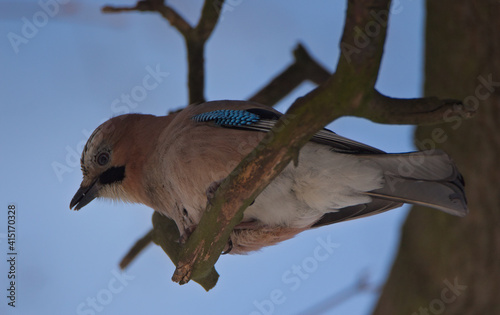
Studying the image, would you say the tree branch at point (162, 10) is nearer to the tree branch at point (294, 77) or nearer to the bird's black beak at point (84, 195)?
the tree branch at point (294, 77)

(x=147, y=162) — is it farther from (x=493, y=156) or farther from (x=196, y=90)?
(x=493, y=156)

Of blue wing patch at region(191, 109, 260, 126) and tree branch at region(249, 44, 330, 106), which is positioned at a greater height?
blue wing patch at region(191, 109, 260, 126)

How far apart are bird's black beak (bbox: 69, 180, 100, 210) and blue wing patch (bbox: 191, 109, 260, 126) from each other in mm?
895

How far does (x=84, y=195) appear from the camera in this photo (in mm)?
4172

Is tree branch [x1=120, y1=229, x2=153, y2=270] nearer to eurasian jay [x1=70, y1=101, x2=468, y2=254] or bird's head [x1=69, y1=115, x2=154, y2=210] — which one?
bird's head [x1=69, y1=115, x2=154, y2=210]

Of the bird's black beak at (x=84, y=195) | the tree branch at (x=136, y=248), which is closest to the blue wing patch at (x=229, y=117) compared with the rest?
the bird's black beak at (x=84, y=195)

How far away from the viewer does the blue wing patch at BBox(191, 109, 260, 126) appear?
3740 millimetres

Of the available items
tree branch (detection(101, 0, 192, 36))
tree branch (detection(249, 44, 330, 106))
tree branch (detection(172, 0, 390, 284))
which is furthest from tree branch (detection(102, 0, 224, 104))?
tree branch (detection(172, 0, 390, 284))

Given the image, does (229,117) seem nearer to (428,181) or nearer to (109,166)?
(109,166)

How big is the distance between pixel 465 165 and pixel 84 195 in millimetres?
2761

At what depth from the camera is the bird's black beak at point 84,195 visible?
415 centimetres

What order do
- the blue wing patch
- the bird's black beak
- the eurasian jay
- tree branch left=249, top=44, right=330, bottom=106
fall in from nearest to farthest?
the eurasian jay < the blue wing patch < the bird's black beak < tree branch left=249, top=44, right=330, bottom=106

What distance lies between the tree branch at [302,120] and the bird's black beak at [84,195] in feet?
4.75

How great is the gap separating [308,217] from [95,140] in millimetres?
1603
